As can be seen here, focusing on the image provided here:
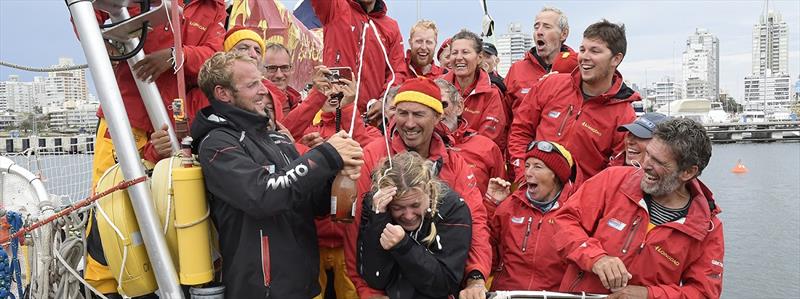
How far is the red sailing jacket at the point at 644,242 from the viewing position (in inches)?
129

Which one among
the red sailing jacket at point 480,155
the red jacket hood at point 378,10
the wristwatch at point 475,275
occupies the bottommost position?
the wristwatch at point 475,275

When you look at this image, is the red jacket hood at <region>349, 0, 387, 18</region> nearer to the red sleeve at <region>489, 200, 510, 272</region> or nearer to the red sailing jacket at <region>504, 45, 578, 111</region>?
the red sailing jacket at <region>504, 45, 578, 111</region>

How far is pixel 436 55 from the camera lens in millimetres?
7301

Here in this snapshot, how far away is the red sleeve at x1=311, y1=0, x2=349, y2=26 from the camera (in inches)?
207

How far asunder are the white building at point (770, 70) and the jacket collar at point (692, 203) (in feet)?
255

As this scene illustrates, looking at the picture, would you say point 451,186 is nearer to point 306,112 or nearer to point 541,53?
point 306,112

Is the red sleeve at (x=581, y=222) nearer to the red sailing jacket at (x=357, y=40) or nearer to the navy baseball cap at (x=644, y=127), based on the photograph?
the navy baseball cap at (x=644, y=127)

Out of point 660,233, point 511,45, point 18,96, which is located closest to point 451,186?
point 660,233

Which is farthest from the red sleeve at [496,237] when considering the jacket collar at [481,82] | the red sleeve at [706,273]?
the jacket collar at [481,82]

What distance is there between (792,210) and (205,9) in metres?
24.3

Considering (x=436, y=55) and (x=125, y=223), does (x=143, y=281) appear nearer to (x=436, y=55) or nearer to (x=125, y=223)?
(x=125, y=223)

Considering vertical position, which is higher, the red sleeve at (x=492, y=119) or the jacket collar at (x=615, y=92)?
the jacket collar at (x=615, y=92)

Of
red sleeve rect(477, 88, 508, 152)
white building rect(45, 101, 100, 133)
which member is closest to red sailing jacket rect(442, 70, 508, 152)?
red sleeve rect(477, 88, 508, 152)

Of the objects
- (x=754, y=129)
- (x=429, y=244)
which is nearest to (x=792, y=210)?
(x=429, y=244)
